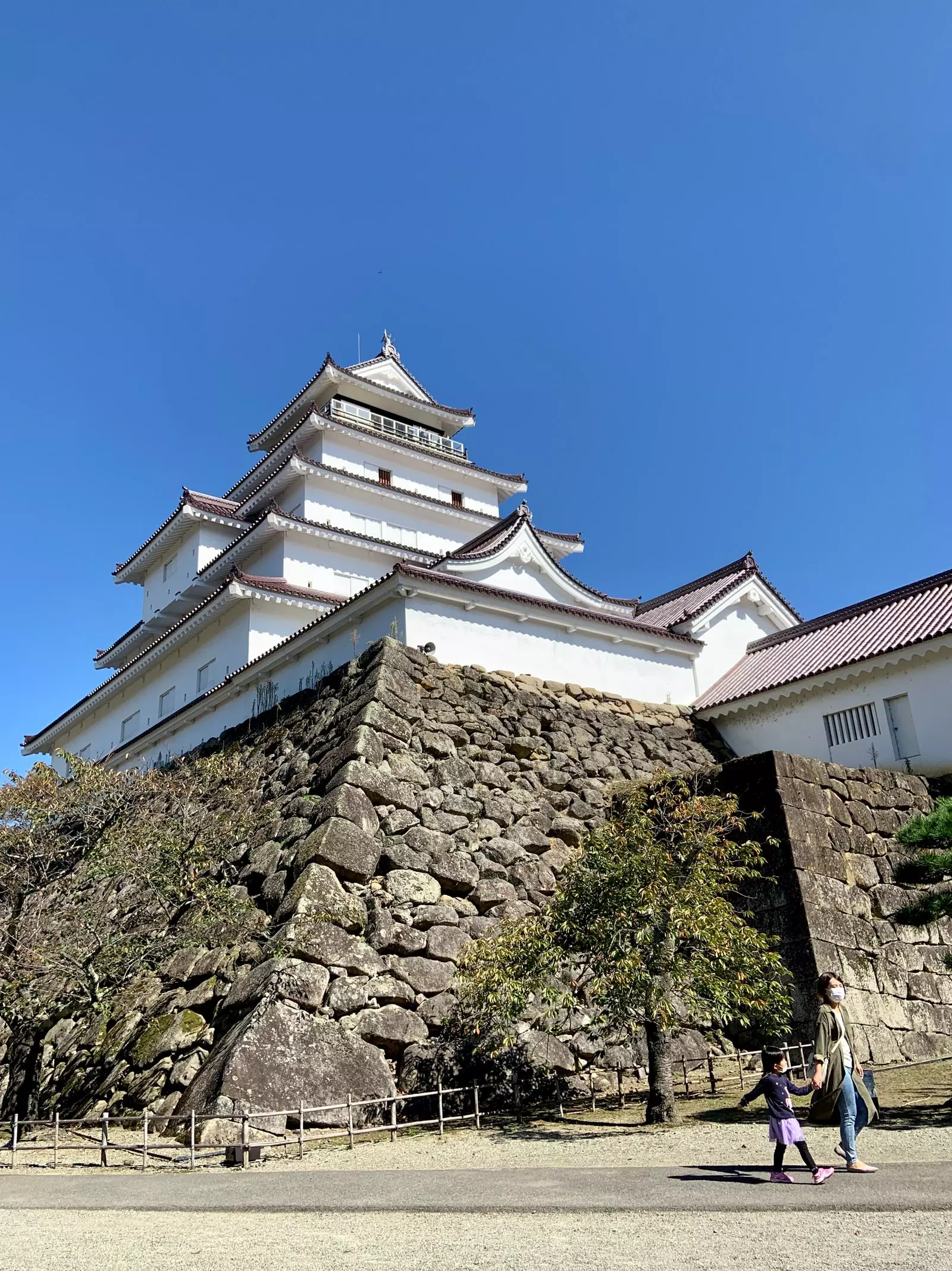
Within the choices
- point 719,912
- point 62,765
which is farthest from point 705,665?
point 62,765

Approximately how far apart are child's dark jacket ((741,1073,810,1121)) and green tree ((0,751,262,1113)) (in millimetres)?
6488

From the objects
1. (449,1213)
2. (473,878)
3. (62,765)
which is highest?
(62,765)

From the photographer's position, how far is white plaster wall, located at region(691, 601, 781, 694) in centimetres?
1936

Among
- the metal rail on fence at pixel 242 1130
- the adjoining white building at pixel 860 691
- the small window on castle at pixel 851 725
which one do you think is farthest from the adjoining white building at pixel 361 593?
the metal rail on fence at pixel 242 1130

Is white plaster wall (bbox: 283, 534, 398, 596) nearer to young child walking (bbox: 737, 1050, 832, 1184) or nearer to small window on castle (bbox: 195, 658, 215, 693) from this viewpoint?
small window on castle (bbox: 195, 658, 215, 693)

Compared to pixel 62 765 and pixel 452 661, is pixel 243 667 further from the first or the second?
pixel 62 765

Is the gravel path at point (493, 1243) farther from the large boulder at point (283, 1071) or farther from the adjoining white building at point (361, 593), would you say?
the adjoining white building at point (361, 593)

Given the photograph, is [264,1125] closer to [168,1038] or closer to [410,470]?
[168,1038]

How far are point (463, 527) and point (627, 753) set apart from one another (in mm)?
11823

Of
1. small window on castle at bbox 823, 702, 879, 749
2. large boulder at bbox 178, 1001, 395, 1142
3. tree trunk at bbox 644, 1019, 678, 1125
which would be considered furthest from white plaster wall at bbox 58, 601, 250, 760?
tree trunk at bbox 644, 1019, 678, 1125

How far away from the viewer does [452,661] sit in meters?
15.8

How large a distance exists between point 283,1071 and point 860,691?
11042mm

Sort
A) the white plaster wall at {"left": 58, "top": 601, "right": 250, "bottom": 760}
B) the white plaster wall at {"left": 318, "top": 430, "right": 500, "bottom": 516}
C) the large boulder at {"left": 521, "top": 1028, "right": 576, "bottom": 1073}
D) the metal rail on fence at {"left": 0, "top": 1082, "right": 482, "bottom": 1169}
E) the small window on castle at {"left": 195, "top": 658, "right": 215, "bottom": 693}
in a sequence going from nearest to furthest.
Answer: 1. the metal rail on fence at {"left": 0, "top": 1082, "right": 482, "bottom": 1169}
2. the large boulder at {"left": 521, "top": 1028, "right": 576, "bottom": 1073}
3. the white plaster wall at {"left": 58, "top": 601, "right": 250, "bottom": 760}
4. the small window on castle at {"left": 195, "top": 658, "right": 215, "bottom": 693}
5. the white plaster wall at {"left": 318, "top": 430, "right": 500, "bottom": 516}

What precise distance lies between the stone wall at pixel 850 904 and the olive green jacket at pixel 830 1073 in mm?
5093
